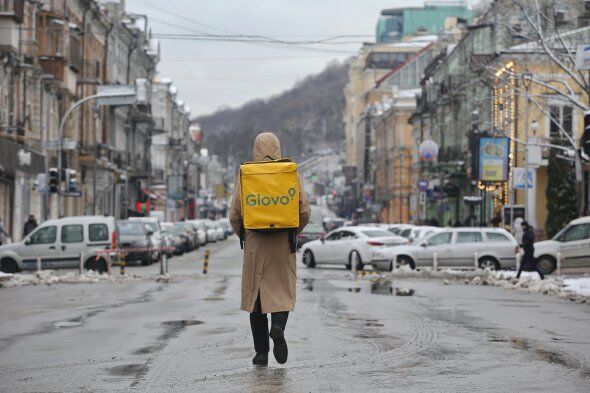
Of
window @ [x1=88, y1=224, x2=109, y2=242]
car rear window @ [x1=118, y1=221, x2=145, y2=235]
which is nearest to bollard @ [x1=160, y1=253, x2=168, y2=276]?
window @ [x1=88, y1=224, x2=109, y2=242]

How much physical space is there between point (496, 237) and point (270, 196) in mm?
26786

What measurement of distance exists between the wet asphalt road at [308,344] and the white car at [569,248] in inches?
436

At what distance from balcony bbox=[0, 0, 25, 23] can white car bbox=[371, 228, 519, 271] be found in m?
17.0

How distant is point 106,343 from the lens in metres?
13.8

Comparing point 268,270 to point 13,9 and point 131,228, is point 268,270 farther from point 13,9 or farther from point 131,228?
point 13,9

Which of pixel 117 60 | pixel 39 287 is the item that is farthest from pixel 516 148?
pixel 39 287

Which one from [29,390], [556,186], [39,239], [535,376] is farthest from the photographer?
[556,186]

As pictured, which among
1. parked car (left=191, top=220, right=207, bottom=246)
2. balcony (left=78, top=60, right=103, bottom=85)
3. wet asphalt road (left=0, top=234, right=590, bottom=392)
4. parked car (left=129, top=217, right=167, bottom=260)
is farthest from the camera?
parked car (left=191, top=220, right=207, bottom=246)

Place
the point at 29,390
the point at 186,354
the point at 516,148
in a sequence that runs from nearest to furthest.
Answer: the point at 29,390 < the point at 186,354 < the point at 516,148

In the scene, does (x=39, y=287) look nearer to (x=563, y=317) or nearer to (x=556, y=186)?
(x=563, y=317)

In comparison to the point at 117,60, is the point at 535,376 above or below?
below

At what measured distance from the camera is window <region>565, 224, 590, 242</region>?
115 ft

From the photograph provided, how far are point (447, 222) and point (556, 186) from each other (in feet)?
98.2

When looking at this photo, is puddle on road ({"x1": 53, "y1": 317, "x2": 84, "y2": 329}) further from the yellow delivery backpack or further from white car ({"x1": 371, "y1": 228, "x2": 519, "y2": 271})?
white car ({"x1": 371, "y1": 228, "x2": 519, "y2": 271})
